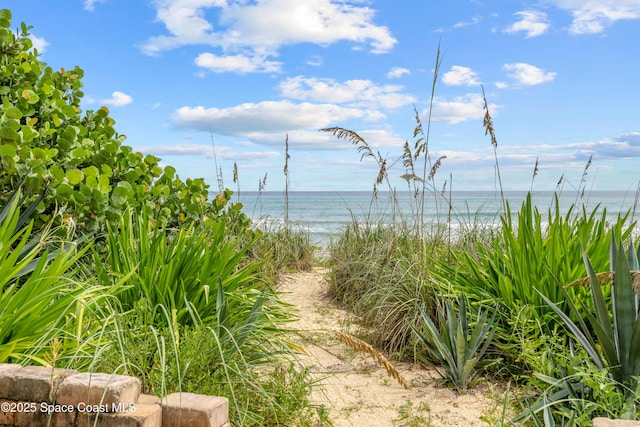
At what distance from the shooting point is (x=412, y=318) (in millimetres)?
4559

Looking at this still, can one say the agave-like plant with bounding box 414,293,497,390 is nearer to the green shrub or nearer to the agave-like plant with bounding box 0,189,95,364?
the green shrub

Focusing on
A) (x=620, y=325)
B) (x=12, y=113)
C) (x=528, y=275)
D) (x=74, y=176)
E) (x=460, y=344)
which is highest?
(x=12, y=113)

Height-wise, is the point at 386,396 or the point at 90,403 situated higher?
the point at 90,403

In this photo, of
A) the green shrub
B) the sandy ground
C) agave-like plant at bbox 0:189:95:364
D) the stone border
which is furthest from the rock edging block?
the green shrub

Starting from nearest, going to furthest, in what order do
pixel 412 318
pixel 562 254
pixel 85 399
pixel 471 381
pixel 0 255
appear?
pixel 85 399 < pixel 0 255 < pixel 471 381 < pixel 562 254 < pixel 412 318

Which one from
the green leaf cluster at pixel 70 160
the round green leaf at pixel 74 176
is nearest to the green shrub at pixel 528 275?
the green leaf cluster at pixel 70 160

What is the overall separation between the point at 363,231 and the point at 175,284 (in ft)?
14.1

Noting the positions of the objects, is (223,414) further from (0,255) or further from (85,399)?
(0,255)

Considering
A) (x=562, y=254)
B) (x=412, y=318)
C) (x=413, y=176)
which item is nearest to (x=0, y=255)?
(x=412, y=318)

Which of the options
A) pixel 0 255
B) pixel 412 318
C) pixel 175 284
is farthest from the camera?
pixel 412 318

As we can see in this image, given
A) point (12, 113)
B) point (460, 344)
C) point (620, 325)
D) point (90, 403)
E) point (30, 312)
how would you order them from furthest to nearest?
point (12, 113), point (460, 344), point (620, 325), point (30, 312), point (90, 403)

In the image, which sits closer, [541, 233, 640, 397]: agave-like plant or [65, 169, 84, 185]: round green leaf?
[541, 233, 640, 397]: agave-like plant

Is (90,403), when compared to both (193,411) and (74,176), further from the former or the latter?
(74,176)

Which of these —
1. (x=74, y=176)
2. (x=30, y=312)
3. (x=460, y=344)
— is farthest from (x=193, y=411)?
(x=74, y=176)
